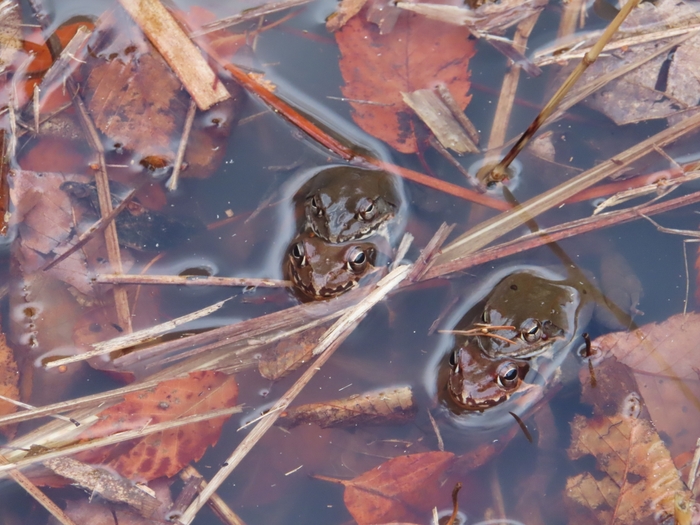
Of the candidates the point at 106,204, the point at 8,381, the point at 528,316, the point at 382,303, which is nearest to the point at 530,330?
the point at 528,316

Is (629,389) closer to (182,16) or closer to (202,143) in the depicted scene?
(202,143)

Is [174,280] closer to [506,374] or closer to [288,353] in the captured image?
[288,353]

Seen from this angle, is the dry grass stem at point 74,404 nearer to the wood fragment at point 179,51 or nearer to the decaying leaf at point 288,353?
the decaying leaf at point 288,353

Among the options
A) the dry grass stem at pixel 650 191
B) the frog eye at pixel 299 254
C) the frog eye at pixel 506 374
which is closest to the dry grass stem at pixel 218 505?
the frog eye at pixel 299 254

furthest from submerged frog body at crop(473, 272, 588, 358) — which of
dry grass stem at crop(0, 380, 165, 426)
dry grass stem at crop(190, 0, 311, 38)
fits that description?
dry grass stem at crop(190, 0, 311, 38)

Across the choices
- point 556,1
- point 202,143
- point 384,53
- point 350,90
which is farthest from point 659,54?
point 202,143
